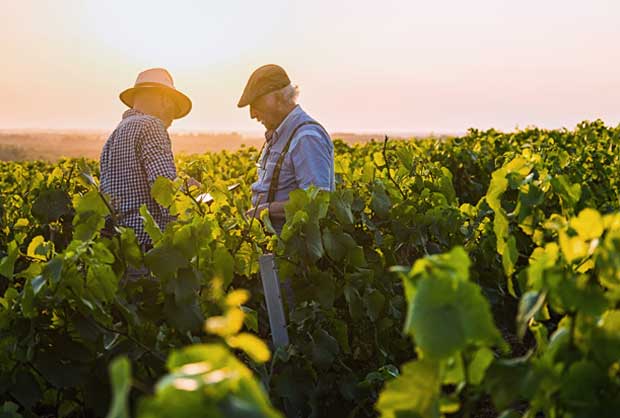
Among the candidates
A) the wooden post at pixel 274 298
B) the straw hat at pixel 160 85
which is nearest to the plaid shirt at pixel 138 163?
the straw hat at pixel 160 85

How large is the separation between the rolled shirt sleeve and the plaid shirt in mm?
765

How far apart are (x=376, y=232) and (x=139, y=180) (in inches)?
56.9

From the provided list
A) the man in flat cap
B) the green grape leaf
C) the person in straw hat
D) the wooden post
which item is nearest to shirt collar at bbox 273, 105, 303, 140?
the man in flat cap

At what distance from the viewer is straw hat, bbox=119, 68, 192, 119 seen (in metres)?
5.42

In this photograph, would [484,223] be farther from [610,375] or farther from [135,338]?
[610,375]

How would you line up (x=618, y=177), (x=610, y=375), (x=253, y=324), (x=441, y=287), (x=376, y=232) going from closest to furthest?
(x=441, y=287), (x=610, y=375), (x=253, y=324), (x=376, y=232), (x=618, y=177)

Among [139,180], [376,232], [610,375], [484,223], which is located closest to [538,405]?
[610,375]

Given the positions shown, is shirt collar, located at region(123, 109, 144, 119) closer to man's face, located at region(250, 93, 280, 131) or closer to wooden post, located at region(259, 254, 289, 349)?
man's face, located at region(250, 93, 280, 131)

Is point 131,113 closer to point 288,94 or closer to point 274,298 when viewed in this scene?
point 288,94

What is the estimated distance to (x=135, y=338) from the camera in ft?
10.3

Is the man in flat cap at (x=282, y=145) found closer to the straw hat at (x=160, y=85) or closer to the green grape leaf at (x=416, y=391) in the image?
the straw hat at (x=160, y=85)

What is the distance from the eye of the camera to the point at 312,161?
472 cm

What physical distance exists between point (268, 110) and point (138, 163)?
79cm

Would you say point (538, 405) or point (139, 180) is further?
point (139, 180)
